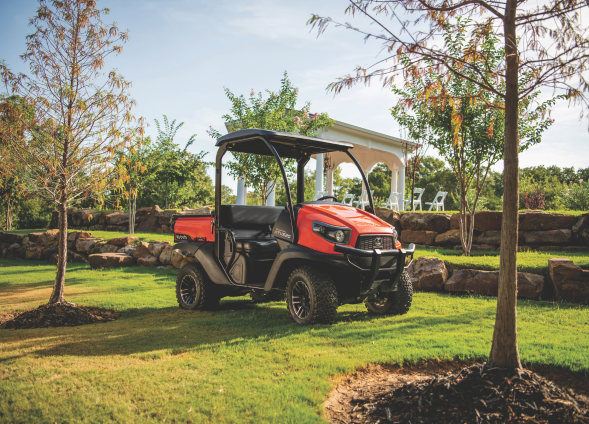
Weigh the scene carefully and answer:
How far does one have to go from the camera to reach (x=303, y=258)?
511cm

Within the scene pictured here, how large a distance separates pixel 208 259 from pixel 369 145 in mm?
14915

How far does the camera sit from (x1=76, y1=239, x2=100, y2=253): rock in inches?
553

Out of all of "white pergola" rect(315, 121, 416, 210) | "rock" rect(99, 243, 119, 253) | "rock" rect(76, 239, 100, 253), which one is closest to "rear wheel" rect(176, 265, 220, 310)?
"rock" rect(99, 243, 119, 253)

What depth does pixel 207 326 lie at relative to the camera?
218 inches

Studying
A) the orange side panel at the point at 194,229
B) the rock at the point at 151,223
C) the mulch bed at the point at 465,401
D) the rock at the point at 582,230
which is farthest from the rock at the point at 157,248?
the rock at the point at 582,230

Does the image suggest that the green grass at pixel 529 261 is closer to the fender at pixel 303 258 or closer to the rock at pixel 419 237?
the rock at pixel 419 237

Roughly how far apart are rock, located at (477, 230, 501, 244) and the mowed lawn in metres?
3.78

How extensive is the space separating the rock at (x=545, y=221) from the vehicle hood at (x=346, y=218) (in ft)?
19.5

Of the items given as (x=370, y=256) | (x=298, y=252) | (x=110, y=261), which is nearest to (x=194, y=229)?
(x=298, y=252)

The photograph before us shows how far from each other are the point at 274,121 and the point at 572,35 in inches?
354

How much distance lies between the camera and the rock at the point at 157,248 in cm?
1178

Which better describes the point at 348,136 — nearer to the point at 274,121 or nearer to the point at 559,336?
the point at 274,121

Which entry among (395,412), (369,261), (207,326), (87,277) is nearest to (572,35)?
(369,261)

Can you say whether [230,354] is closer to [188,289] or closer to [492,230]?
[188,289]
